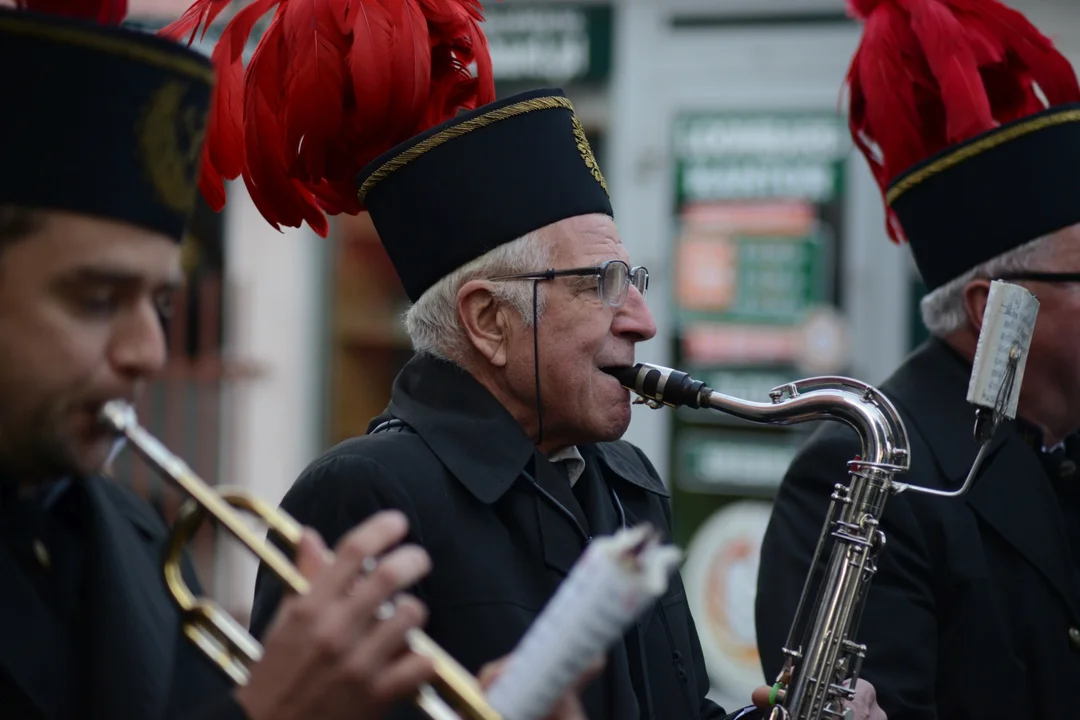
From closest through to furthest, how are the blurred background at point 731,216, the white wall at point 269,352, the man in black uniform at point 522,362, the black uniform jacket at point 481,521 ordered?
1. the black uniform jacket at point 481,521
2. the man in black uniform at point 522,362
3. the blurred background at point 731,216
4. the white wall at point 269,352

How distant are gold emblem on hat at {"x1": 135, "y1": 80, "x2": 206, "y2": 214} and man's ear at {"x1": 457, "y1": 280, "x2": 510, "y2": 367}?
88cm

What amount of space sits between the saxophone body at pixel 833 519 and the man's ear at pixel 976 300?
0.41m

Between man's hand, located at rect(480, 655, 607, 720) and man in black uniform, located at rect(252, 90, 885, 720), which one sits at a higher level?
man in black uniform, located at rect(252, 90, 885, 720)

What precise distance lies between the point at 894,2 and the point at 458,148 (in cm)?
129

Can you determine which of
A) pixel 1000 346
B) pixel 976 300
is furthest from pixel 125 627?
pixel 976 300

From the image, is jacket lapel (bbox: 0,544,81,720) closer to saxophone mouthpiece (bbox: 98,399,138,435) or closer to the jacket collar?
saxophone mouthpiece (bbox: 98,399,138,435)

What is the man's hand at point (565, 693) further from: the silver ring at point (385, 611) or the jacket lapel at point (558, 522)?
the jacket lapel at point (558, 522)

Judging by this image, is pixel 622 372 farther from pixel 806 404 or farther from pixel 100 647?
pixel 100 647

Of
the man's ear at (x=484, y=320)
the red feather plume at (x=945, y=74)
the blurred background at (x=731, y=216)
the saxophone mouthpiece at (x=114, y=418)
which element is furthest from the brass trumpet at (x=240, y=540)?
the blurred background at (x=731, y=216)

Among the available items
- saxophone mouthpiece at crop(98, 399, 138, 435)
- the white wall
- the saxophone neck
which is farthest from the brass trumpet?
the white wall

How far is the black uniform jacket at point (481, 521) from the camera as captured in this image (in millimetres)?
2230

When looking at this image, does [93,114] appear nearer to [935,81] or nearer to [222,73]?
[222,73]

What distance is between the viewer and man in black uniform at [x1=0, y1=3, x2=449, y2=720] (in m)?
1.44

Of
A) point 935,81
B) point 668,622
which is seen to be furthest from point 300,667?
point 935,81
